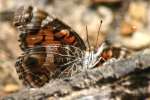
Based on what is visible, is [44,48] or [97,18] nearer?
[44,48]

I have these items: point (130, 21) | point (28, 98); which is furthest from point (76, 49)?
point (130, 21)

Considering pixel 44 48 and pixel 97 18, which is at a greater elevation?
pixel 44 48

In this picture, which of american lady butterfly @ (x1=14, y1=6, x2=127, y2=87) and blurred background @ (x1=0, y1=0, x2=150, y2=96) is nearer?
american lady butterfly @ (x1=14, y1=6, x2=127, y2=87)

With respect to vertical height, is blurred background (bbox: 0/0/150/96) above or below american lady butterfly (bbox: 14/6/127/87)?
below

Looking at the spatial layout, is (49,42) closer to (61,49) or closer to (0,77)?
(61,49)
